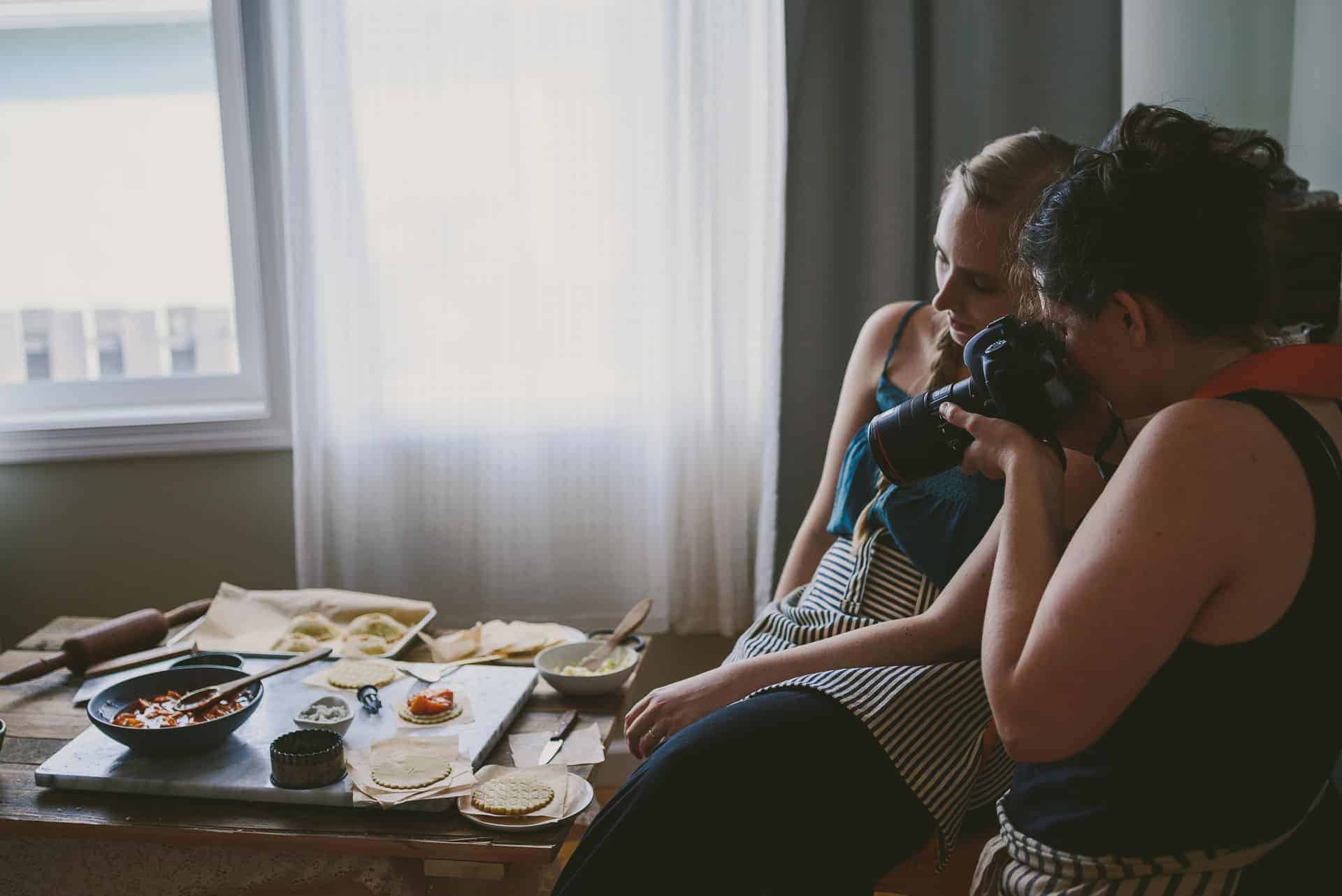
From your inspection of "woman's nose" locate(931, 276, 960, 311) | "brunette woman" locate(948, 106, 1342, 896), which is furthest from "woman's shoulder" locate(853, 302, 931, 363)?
"brunette woman" locate(948, 106, 1342, 896)

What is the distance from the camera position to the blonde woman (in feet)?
3.64

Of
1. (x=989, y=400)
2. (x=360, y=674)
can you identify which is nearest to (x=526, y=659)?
(x=360, y=674)

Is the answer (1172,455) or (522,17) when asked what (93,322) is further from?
(1172,455)

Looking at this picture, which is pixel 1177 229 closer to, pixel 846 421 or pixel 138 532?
pixel 846 421

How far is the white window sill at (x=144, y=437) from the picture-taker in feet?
7.77

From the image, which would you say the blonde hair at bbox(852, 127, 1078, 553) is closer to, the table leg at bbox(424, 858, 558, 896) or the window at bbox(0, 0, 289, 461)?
the table leg at bbox(424, 858, 558, 896)

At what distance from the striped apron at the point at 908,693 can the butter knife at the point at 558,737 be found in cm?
23

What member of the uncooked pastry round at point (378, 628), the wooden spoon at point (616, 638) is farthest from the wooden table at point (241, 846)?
the uncooked pastry round at point (378, 628)

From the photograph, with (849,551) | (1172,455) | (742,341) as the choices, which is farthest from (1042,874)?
(742,341)

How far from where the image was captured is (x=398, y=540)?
2.32 m

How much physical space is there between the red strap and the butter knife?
32.8 inches

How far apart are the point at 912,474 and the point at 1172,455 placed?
417 mm

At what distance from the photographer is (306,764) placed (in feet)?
3.87

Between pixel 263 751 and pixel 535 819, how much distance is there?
39 cm
